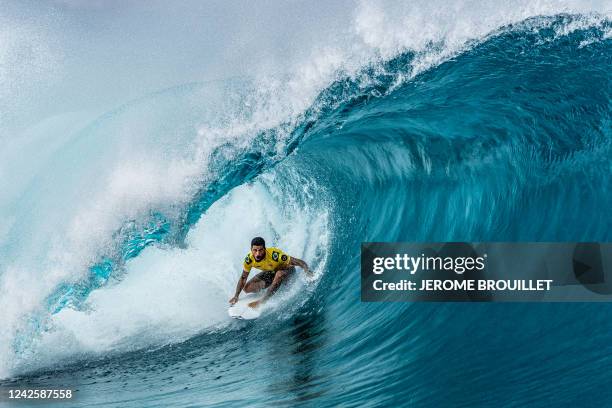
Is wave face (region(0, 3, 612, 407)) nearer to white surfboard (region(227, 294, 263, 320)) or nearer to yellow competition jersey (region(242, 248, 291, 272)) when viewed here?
white surfboard (region(227, 294, 263, 320))

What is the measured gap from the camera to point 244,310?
802cm

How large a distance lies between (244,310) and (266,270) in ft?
1.94

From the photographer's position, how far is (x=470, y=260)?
729 cm

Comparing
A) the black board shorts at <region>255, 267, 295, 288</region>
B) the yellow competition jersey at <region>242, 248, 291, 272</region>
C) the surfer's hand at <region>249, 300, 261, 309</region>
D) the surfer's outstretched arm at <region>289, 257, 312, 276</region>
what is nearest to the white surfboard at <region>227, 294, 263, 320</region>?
the surfer's hand at <region>249, 300, 261, 309</region>

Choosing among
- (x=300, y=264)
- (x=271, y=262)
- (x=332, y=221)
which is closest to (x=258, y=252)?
(x=271, y=262)

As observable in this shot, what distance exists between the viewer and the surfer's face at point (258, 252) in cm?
759

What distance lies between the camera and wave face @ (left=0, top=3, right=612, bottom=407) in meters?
6.36

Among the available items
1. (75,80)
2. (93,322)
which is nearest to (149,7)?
(75,80)

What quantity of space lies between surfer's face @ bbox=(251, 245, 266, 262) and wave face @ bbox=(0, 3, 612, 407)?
76cm

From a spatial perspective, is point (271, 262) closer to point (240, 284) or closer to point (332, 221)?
point (240, 284)

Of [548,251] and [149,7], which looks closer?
[548,251]

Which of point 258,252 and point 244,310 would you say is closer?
point 258,252

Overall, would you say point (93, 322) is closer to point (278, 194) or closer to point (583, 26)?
point (278, 194)

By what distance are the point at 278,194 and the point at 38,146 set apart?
627 centimetres
